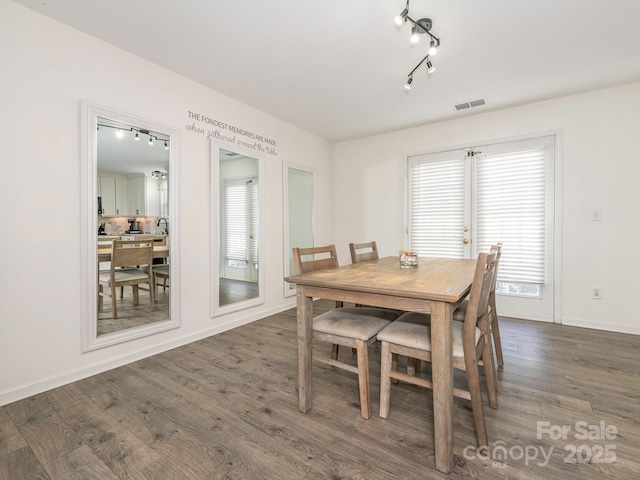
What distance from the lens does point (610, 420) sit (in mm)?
1636

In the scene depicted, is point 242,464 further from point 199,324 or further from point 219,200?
point 219,200

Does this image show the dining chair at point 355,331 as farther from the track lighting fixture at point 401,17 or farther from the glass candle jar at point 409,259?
the track lighting fixture at point 401,17

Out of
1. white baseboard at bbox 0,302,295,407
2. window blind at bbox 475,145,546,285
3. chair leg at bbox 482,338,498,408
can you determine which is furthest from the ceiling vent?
white baseboard at bbox 0,302,295,407

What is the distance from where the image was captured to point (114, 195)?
238 centimetres

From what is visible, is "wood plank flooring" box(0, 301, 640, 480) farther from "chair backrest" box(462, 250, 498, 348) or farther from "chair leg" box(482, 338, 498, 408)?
"chair backrest" box(462, 250, 498, 348)

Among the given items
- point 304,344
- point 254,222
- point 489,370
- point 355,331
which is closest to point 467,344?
point 489,370

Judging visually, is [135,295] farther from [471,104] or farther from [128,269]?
[471,104]

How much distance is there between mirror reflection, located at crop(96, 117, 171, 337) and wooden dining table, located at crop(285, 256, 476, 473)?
1652 millimetres

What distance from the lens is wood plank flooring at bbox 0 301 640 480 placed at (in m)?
1.33

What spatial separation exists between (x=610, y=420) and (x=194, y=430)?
226 centimetres

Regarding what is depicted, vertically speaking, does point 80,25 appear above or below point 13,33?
above

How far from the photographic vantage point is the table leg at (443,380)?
1.28 meters

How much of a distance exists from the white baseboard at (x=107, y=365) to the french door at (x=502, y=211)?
2.82m

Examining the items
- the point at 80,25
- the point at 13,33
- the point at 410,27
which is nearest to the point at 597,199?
the point at 410,27
